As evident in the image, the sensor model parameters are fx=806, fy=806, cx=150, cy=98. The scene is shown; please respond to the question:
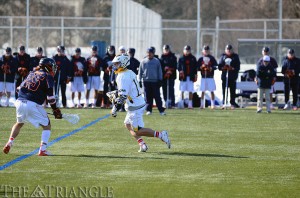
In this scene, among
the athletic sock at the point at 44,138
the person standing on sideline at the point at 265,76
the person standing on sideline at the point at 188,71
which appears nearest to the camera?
the athletic sock at the point at 44,138

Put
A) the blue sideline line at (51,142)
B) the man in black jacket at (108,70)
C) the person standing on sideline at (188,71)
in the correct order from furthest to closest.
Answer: the person standing on sideline at (188,71) < the man in black jacket at (108,70) < the blue sideline line at (51,142)

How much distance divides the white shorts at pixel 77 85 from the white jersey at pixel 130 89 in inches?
492

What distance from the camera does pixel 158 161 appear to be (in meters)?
13.1

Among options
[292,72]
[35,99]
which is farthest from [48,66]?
[292,72]

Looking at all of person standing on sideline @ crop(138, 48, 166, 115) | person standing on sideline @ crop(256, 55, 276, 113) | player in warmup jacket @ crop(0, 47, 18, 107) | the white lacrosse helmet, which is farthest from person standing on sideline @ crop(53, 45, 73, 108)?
the white lacrosse helmet

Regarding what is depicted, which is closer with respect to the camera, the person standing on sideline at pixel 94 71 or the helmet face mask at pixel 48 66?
the helmet face mask at pixel 48 66

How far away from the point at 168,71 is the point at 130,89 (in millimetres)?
12091

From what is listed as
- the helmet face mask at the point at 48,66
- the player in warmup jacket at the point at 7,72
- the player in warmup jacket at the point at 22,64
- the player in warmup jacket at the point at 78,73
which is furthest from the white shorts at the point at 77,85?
the helmet face mask at the point at 48,66

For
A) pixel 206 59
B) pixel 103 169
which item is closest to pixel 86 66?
pixel 206 59

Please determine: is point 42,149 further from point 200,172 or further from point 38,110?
point 200,172

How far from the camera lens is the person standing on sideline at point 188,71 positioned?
26.4 m

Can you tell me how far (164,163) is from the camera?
12875 mm

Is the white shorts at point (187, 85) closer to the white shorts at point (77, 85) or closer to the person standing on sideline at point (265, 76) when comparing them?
the person standing on sideline at point (265, 76)

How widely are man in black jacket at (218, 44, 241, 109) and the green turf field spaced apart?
5.98m
